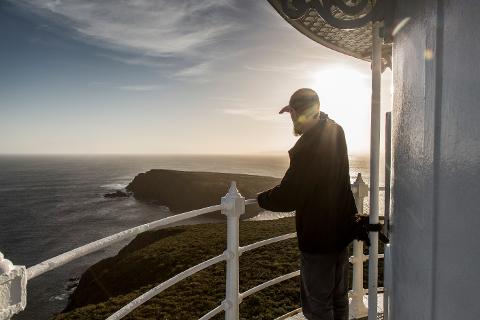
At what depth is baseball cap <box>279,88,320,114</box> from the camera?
230 centimetres

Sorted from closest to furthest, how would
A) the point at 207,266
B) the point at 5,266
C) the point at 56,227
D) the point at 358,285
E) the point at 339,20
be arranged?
the point at 5,266, the point at 339,20, the point at 207,266, the point at 358,285, the point at 56,227

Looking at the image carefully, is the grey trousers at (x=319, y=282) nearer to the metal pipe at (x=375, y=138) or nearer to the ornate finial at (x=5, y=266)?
the metal pipe at (x=375, y=138)

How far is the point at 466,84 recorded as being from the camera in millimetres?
782

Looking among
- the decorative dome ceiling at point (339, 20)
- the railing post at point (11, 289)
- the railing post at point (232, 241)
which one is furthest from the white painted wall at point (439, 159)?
the railing post at point (232, 241)

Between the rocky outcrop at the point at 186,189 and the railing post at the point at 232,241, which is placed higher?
the railing post at the point at 232,241

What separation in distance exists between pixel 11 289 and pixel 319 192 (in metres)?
1.61

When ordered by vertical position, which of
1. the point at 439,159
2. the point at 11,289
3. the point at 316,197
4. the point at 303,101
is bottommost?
the point at 11,289

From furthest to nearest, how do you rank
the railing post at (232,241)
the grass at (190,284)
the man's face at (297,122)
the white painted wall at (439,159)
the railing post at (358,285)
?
the grass at (190,284) < the railing post at (358,285) < the railing post at (232,241) < the man's face at (297,122) < the white painted wall at (439,159)

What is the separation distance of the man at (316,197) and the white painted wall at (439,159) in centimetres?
102

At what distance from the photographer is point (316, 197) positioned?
229 centimetres

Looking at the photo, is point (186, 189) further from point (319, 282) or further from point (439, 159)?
point (439, 159)

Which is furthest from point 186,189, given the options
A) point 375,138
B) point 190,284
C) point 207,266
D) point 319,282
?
point 375,138

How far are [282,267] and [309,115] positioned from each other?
10934mm

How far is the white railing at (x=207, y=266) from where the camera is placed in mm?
1303
